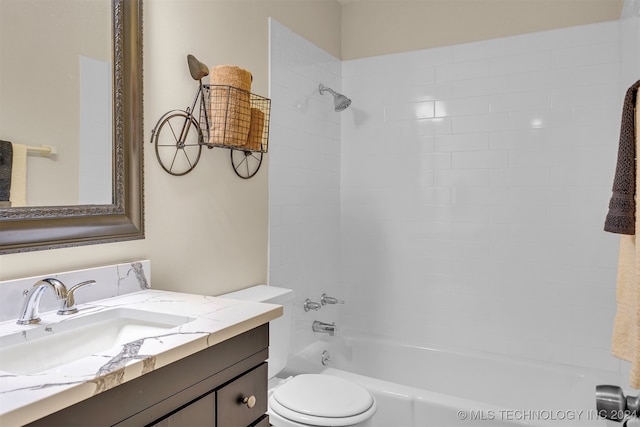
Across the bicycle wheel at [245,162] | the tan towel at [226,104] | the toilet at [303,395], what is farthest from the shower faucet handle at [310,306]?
the tan towel at [226,104]

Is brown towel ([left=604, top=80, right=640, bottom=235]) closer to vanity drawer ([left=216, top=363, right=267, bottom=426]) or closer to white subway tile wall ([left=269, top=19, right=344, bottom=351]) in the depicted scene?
vanity drawer ([left=216, top=363, right=267, bottom=426])

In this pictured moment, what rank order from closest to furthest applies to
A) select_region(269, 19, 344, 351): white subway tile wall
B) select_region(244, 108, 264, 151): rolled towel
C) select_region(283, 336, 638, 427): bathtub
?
select_region(244, 108, 264, 151): rolled towel < select_region(283, 336, 638, 427): bathtub < select_region(269, 19, 344, 351): white subway tile wall

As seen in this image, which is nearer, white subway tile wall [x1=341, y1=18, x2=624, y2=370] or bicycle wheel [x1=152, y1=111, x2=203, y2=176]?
bicycle wheel [x1=152, y1=111, x2=203, y2=176]

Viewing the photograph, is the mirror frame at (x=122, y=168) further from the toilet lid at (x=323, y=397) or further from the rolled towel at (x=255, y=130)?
the toilet lid at (x=323, y=397)

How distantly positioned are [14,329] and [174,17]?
1.23 metres

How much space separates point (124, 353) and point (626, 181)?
1.30 meters

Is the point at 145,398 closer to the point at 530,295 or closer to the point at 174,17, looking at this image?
the point at 174,17

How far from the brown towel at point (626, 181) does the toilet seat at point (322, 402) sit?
1.10m

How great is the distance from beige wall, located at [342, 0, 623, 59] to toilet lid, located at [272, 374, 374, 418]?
6.75 feet

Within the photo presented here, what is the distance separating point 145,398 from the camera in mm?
974

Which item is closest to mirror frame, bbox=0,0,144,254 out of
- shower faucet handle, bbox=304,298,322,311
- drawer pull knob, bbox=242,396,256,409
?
drawer pull knob, bbox=242,396,256,409

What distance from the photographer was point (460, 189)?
2.80m

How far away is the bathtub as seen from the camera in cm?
202

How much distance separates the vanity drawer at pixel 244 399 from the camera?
47.2 inches
